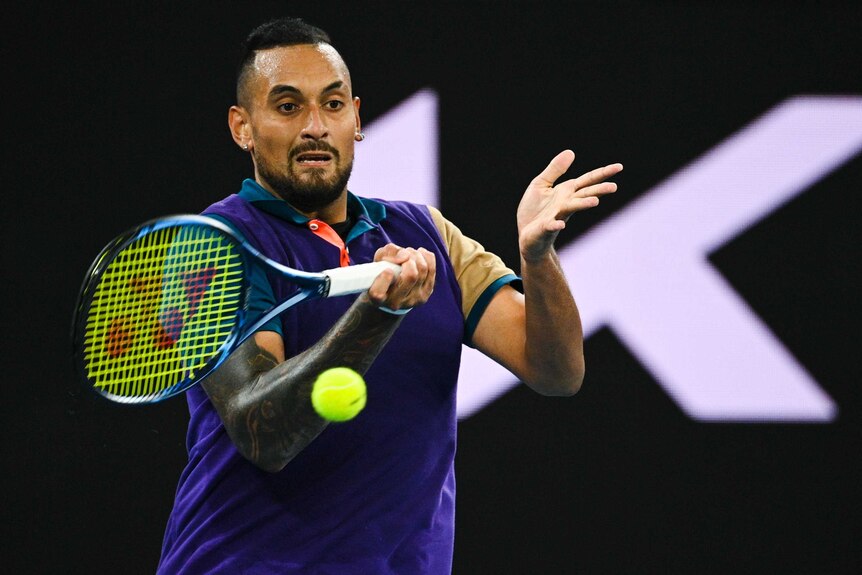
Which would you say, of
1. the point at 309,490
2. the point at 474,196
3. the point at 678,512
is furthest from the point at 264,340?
the point at 678,512

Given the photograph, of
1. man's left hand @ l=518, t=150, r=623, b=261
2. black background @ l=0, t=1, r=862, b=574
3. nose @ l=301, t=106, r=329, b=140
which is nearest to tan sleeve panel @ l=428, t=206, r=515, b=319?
man's left hand @ l=518, t=150, r=623, b=261

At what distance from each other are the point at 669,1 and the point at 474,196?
833mm

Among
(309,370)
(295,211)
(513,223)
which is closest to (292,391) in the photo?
(309,370)

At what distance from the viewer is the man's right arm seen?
6.17 ft

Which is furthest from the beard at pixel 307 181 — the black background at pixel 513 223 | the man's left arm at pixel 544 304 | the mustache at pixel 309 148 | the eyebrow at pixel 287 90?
the black background at pixel 513 223

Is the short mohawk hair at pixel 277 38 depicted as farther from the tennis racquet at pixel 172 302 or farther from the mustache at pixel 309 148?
the tennis racquet at pixel 172 302

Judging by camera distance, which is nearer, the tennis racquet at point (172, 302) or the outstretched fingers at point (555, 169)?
the tennis racquet at point (172, 302)

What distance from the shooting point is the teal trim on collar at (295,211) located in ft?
7.54

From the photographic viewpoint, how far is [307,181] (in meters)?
2.31

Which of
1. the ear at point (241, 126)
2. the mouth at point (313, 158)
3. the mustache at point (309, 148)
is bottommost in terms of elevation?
the mouth at point (313, 158)

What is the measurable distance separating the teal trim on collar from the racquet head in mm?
238

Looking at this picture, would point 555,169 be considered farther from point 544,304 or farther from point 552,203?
point 544,304

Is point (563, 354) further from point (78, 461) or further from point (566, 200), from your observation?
point (78, 461)

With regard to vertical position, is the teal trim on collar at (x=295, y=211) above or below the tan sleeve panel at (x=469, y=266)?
above
